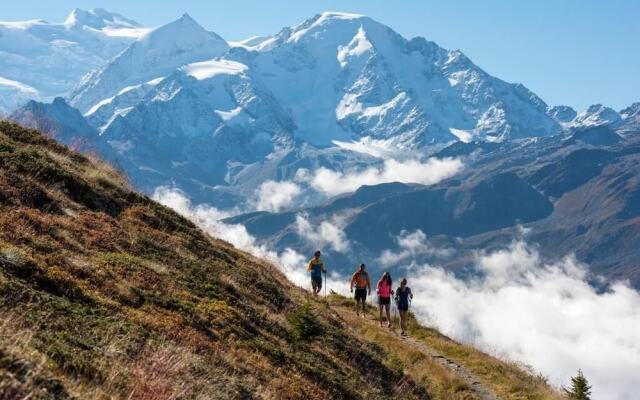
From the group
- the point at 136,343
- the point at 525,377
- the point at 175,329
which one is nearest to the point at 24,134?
the point at 175,329

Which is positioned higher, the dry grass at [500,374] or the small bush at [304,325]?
the dry grass at [500,374]

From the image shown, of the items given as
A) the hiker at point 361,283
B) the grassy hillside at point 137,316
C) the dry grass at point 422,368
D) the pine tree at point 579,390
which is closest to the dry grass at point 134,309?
the grassy hillside at point 137,316

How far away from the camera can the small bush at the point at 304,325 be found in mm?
15961

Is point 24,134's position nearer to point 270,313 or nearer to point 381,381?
point 270,313

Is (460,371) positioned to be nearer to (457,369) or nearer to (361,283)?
(457,369)

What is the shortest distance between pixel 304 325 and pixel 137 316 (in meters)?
5.70

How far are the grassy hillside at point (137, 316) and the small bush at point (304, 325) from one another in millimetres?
27

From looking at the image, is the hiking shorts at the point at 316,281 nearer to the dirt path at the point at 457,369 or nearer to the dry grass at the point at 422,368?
the dirt path at the point at 457,369

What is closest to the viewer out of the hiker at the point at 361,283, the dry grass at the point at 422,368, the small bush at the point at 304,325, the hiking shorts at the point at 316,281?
the small bush at the point at 304,325

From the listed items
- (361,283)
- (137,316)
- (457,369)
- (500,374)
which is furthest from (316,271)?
(137,316)

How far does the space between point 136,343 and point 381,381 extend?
8.65 m

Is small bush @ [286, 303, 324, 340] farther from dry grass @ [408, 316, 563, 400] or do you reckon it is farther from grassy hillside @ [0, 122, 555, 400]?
dry grass @ [408, 316, 563, 400]

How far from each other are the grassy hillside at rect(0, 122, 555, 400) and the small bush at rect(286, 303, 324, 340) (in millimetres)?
27

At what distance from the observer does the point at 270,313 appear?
57.3 feet
